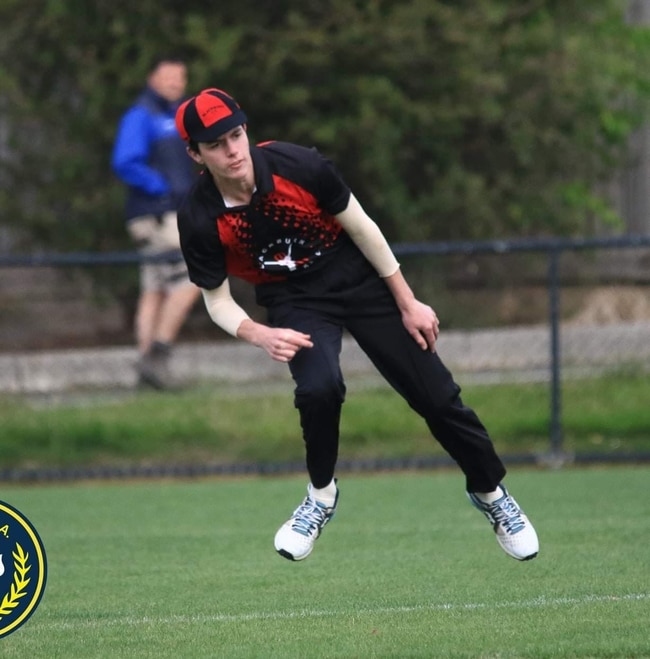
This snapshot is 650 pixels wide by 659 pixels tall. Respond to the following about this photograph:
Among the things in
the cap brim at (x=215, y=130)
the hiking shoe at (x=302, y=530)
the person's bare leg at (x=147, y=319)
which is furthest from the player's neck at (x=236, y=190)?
the person's bare leg at (x=147, y=319)

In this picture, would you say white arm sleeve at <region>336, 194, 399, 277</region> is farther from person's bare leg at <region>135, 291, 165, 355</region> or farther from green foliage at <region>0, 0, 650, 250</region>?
green foliage at <region>0, 0, 650, 250</region>

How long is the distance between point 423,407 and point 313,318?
54cm

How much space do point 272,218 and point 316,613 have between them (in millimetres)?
1470

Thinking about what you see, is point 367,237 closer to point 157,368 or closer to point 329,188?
point 329,188

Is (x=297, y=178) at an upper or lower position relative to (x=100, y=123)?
upper

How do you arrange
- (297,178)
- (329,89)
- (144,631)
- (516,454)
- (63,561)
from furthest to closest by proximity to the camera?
(329,89)
(516,454)
(63,561)
(297,178)
(144,631)

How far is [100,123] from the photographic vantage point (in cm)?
1288

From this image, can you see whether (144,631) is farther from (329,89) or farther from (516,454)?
(329,89)

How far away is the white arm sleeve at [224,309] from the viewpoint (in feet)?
18.5

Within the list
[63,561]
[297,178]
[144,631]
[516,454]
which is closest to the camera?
[144,631]

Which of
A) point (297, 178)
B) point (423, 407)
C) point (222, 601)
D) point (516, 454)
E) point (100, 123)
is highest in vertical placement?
point (297, 178)

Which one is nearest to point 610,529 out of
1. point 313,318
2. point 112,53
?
point 313,318

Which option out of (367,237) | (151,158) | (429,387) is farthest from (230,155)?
(151,158)
